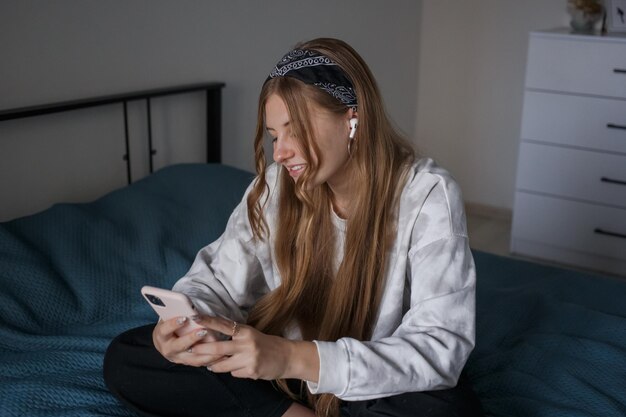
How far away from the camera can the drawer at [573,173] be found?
2.76m

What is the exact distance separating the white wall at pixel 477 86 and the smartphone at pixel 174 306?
255cm

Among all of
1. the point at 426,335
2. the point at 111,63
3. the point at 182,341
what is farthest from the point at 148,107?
the point at 426,335

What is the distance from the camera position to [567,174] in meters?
2.84

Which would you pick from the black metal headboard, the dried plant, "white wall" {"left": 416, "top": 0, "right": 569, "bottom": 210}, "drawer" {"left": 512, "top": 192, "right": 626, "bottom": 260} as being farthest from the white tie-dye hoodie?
"white wall" {"left": 416, "top": 0, "right": 569, "bottom": 210}

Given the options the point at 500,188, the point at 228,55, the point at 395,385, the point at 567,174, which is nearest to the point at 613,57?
the point at 567,174

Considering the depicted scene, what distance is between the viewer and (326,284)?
1.32 meters

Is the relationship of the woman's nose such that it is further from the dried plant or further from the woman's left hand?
the dried plant

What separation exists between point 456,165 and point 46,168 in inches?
84.0

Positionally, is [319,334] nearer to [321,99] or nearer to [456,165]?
[321,99]

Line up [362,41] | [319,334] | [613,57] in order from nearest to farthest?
[319,334]
[613,57]
[362,41]

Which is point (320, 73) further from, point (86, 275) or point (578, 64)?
point (578, 64)

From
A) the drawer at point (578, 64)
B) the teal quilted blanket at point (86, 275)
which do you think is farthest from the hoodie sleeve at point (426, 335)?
the drawer at point (578, 64)

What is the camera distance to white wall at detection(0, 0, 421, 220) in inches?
74.5

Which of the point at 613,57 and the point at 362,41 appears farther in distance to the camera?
the point at 362,41
